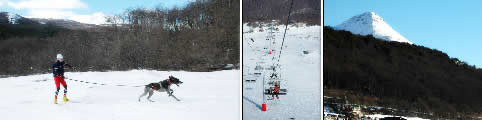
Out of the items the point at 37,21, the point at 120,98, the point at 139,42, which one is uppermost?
the point at 37,21

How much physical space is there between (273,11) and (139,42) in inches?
42.6

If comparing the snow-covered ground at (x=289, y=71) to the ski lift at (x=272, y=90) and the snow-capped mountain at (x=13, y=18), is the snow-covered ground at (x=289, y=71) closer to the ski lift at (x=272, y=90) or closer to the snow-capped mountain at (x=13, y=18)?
the ski lift at (x=272, y=90)

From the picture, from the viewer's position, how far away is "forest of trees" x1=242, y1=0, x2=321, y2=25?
223cm

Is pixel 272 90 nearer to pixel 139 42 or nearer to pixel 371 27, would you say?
pixel 371 27

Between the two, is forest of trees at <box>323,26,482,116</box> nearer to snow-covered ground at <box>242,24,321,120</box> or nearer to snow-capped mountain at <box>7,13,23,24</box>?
snow-covered ground at <box>242,24,321,120</box>

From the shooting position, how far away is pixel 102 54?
70.2 inches

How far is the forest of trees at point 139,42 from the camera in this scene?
174 cm

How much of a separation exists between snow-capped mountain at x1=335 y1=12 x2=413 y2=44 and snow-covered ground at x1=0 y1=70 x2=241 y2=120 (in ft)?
3.50

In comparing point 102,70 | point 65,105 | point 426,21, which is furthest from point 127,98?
point 426,21

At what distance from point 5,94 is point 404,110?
9.47ft

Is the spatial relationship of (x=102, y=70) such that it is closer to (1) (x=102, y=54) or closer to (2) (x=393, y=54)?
(1) (x=102, y=54)

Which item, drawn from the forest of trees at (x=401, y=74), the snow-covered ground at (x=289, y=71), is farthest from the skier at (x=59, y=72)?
the forest of trees at (x=401, y=74)

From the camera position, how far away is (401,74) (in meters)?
2.15

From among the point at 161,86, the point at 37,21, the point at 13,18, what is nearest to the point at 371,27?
the point at 161,86
